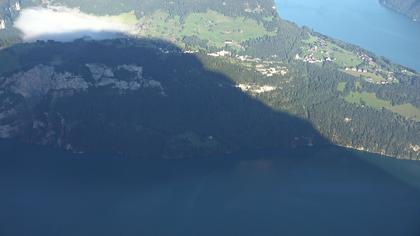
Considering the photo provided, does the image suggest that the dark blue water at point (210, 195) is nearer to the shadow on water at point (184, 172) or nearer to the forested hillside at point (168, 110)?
the shadow on water at point (184, 172)

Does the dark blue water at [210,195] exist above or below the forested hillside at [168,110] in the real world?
below

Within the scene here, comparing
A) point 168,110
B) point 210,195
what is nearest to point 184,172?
point 210,195

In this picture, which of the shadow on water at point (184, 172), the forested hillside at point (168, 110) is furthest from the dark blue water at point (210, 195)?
the forested hillside at point (168, 110)

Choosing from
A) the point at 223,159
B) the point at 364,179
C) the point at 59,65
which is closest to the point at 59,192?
the point at 223,159

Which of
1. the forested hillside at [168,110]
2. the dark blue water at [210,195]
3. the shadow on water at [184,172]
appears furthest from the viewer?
the forested hillside at [168,110]

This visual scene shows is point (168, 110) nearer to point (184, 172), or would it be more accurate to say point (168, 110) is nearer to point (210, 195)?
point (184, 172)

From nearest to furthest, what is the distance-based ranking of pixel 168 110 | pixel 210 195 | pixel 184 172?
pixel 210 195 → pixel 184 172 → pixel 168 110

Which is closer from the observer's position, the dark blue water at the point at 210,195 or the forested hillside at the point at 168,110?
the dark blue water at the point at 210,195
